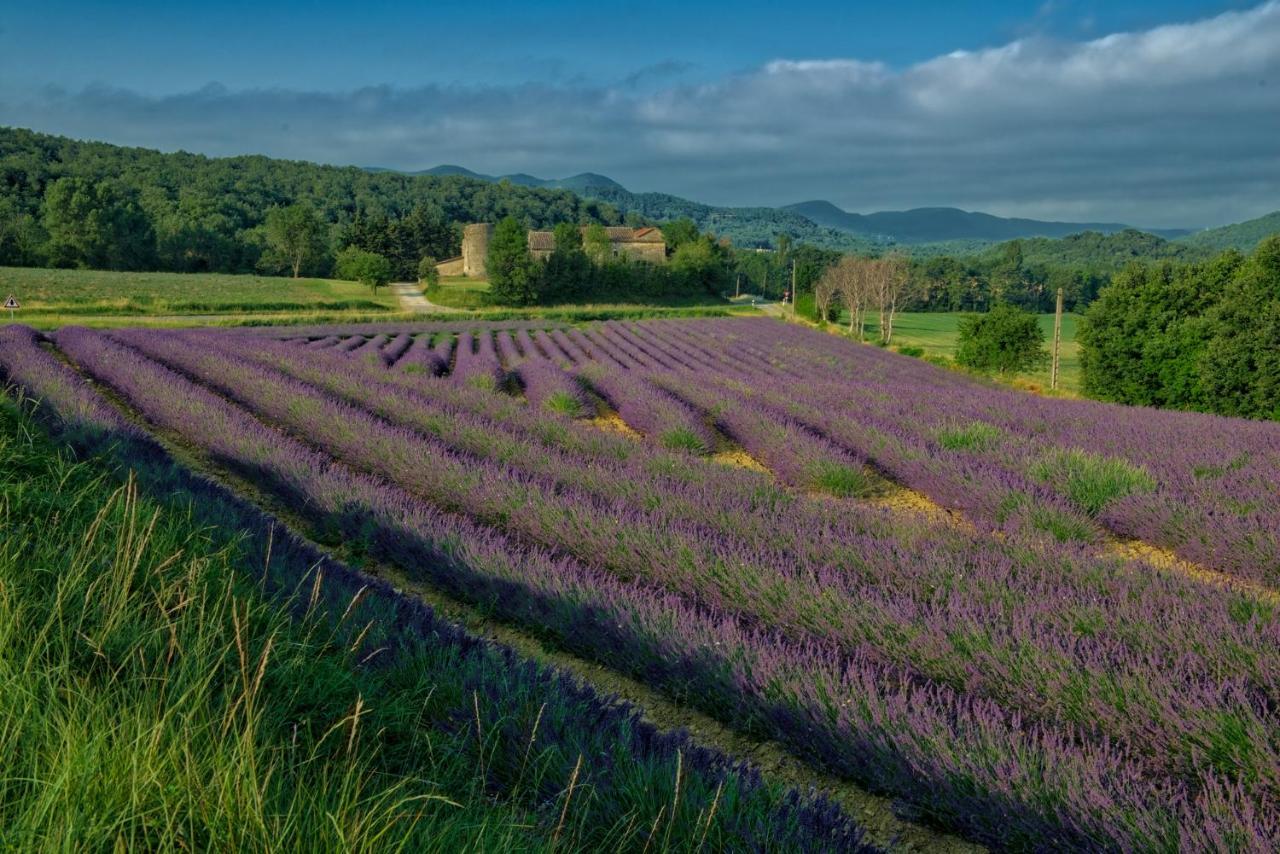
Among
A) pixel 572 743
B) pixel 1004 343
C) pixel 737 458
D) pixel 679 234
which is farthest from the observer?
pixel 679 234

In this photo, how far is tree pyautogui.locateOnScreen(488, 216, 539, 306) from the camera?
182 ft

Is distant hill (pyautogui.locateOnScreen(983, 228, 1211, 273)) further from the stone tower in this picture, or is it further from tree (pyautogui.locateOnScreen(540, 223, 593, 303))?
tree (pyautogui.locateOnScreen(540, 223, 593, 303))

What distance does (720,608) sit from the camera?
386 centimetres

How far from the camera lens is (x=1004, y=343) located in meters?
31.7

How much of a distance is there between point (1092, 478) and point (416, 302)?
54.4 metres

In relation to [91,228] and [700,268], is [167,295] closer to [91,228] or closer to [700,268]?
[91,228]

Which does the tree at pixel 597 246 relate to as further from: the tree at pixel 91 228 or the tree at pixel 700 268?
the tree at pixel 91 228

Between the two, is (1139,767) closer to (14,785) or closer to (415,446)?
(14,785)

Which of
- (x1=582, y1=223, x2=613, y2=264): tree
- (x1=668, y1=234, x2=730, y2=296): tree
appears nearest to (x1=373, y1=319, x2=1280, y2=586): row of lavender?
(x1=582, y1=223, x2=613, y2=264): tree

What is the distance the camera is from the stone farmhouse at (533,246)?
7331 centimetres

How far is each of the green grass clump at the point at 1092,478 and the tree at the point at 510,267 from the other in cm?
5133

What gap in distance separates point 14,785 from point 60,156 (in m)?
99.3

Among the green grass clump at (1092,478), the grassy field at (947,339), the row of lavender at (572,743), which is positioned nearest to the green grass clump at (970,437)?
the green grass clump at (1092,478)

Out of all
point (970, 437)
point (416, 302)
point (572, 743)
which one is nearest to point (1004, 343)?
point (970, 437)
